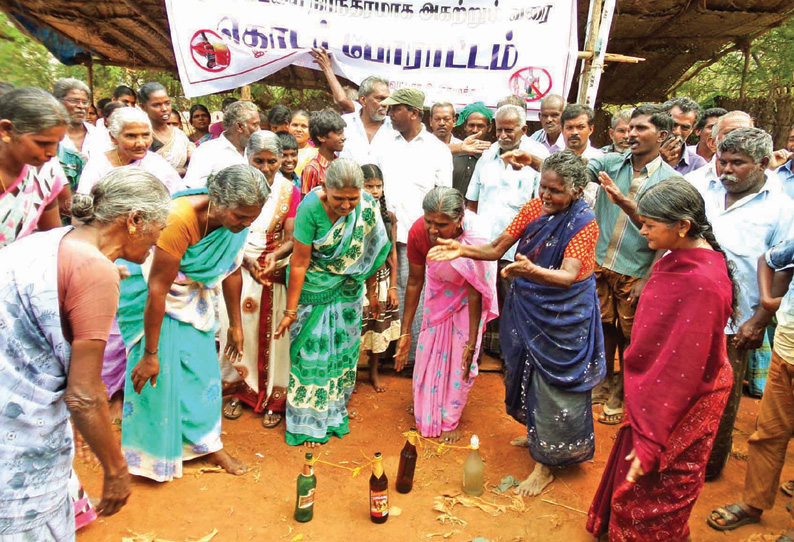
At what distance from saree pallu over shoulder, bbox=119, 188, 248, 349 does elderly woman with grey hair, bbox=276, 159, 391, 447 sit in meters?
0.50

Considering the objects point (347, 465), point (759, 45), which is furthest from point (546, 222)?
point (759, 45)

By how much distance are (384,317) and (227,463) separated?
1.86 metres

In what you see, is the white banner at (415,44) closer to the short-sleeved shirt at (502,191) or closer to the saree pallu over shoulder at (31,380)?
the short-sleeved shirt at (502,191)

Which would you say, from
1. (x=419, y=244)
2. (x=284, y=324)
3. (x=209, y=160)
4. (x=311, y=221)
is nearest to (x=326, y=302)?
(x=284, y=324)

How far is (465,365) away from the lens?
13.0ft

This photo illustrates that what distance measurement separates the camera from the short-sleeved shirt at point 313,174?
4516 mm

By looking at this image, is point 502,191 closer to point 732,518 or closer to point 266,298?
point 266,298

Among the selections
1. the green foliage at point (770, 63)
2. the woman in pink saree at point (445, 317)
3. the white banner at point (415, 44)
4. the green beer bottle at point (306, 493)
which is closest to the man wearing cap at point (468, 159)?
the white banner at point (415, 44)

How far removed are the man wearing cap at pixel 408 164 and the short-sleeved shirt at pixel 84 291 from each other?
3.30 m

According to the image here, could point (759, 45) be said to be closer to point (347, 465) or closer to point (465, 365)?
point (465, 365)

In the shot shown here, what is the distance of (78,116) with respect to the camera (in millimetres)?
4832

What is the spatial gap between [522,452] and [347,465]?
129cm

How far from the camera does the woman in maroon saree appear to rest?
249cm

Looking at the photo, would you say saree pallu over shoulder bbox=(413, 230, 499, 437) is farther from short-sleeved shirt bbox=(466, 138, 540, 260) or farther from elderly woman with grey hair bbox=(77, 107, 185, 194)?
elderly woman with grey hair bbox=(77, 107, 185, 194)
